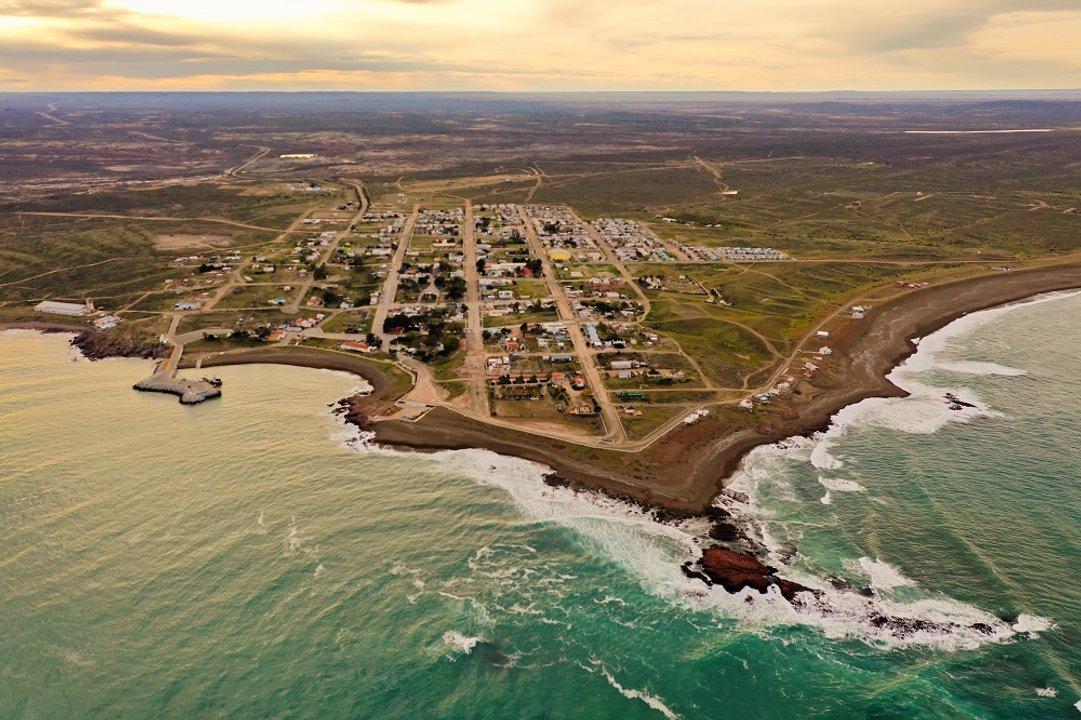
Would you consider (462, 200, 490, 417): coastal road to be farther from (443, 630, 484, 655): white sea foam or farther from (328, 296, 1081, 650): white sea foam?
(443, 630, 484, 655): white sea foam

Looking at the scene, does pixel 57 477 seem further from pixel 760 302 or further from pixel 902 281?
pixel 902 281

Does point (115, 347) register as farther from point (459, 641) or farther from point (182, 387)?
point (459, 641)

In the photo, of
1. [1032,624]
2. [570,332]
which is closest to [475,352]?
[570,332]

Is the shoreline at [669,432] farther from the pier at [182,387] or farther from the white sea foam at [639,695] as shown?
the white sea foam at [639,695]

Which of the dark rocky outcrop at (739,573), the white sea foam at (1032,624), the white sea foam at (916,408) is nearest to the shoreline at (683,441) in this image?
the white sea foam at (916,408)

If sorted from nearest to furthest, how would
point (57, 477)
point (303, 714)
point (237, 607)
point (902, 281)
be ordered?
point (303, 714)
point (237, 607)
point (57, 477)
point (902, 281)

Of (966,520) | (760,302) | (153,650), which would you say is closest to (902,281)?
(760,302)
